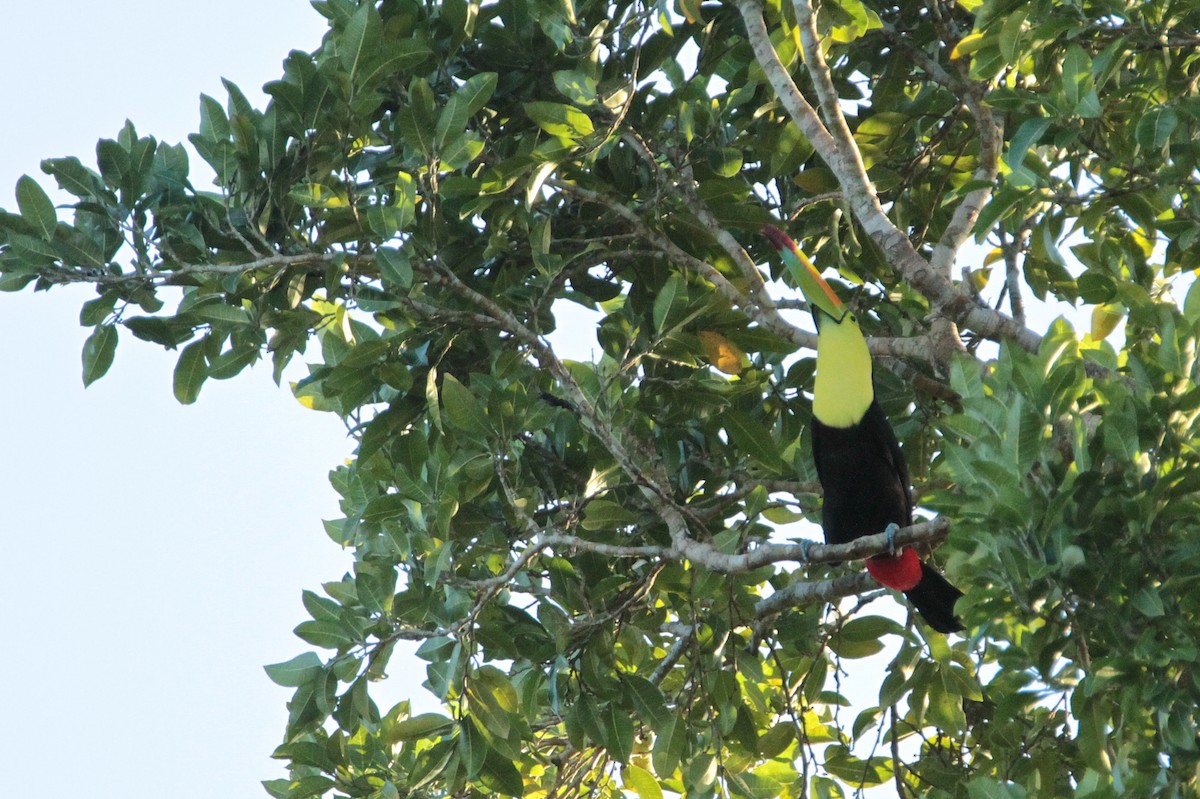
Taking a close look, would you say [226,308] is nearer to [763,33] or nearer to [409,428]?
[409,428]

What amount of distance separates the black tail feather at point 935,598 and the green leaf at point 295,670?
1.83 meters

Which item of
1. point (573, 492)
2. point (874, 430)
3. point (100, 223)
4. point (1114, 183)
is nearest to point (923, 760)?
point (874, 430)

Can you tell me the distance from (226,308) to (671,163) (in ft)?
4.70

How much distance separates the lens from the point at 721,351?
12.9 feet

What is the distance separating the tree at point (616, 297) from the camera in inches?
139

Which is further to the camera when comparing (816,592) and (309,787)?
(309,787)

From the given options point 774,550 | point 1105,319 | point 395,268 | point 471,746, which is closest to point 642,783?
point 471,746

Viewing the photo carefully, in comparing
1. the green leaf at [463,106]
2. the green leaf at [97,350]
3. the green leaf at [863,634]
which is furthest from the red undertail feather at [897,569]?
the green leaf at [97,350]

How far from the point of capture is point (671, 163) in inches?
159

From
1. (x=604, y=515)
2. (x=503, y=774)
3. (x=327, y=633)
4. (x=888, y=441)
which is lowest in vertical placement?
(x=503, y=774)

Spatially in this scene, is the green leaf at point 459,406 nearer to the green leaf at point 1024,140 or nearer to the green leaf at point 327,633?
the green leaf at point 327,633

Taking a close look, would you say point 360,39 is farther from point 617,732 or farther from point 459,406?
point 617,732

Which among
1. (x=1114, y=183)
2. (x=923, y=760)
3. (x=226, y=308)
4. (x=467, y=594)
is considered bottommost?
(x=923, y=760)

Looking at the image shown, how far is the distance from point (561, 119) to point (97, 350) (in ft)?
4.95
